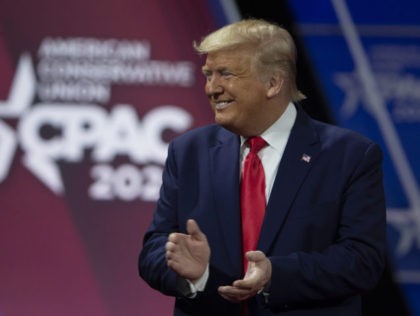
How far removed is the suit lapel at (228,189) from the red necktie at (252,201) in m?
0.02

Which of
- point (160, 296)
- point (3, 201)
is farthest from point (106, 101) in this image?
point (160, 296)

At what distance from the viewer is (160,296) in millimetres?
4258

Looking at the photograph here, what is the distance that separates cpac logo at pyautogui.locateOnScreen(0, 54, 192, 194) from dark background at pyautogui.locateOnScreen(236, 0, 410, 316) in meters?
0.54

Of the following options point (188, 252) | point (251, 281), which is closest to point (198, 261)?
point (188, 252)

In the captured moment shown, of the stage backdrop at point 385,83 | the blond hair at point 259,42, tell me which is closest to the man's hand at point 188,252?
the blond hair at point 259,42

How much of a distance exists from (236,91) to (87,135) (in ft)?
5.95

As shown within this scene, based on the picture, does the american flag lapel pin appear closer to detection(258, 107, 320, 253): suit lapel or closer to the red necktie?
detection(258, 107, 320, 253): suit lapel

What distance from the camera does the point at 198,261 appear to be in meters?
2.23

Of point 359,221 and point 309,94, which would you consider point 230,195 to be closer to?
point 359,221

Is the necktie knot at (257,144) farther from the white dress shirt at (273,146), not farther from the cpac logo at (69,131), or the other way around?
the cpac logo at (69,131)

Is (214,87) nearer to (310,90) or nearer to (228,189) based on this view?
(228,189)

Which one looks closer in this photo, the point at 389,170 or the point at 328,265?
the point at 328,265

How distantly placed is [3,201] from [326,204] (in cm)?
213

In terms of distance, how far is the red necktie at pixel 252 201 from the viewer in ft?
7.79
